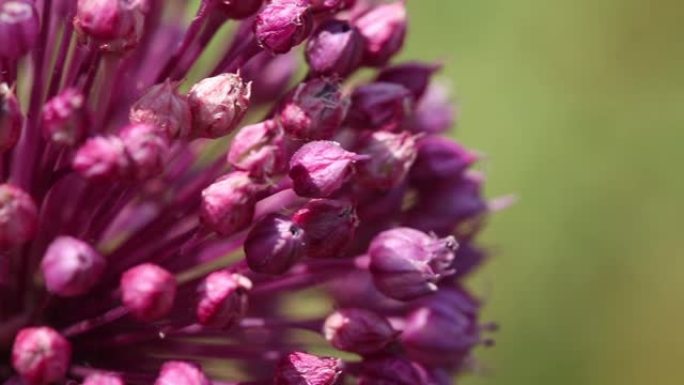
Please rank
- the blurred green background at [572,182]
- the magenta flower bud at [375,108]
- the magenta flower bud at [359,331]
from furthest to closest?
the blurred green background at [572,182] → the magenta flower bud at [375,108] → the magenta flower bud at [359,331]

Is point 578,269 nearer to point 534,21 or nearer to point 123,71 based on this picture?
point 534,21

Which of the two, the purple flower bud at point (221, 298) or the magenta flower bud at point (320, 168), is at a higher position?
the magenta flower bud at point (320, 168)

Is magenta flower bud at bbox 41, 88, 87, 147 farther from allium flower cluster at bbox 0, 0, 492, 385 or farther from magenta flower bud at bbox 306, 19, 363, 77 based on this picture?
magenta flower bud at bbox 306, 19, 363, 77

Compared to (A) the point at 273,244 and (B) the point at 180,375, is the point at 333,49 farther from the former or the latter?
(B) the point at 180,375

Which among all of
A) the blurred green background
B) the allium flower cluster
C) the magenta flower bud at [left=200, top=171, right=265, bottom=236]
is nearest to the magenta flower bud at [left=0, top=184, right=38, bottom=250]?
the allium flower cluster

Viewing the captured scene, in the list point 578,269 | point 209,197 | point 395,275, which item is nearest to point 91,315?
point 209,197

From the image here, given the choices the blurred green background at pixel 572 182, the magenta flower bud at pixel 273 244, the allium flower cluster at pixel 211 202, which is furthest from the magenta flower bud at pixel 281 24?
the blurred green background at pixel 572 182

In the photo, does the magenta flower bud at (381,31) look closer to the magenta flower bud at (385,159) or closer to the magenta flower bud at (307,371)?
the magenta flower bud at (385,159)

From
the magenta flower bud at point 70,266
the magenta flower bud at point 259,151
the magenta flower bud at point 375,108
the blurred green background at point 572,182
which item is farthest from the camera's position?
the blurred green background at point 572,182

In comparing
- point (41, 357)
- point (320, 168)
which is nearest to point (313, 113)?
point (320, 168)
